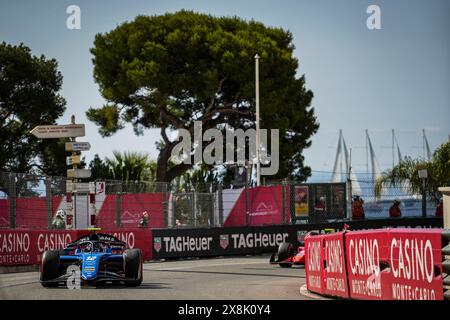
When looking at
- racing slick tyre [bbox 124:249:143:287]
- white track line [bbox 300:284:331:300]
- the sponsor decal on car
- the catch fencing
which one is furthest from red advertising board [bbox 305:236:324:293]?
the sponsor decal on car

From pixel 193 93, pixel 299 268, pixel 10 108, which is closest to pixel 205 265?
pixel 299 268

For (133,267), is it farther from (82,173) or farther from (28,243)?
(82,173)

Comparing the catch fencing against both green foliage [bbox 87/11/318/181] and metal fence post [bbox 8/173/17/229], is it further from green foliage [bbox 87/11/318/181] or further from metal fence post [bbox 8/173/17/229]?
green foliage [bbox 87/11/318/181]

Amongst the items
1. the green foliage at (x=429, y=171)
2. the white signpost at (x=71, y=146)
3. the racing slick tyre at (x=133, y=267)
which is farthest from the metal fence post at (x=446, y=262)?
the green foliage at (x=429, y=171)

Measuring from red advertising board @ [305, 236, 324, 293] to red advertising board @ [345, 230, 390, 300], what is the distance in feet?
5.55

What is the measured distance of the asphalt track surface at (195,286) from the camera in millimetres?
13836

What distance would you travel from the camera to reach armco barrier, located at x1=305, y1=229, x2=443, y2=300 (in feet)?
32.2

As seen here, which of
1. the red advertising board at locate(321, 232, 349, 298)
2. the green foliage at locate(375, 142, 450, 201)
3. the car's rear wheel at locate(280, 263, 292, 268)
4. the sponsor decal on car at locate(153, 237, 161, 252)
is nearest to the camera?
the red advertising board at locate(321, 232, 349, 298)

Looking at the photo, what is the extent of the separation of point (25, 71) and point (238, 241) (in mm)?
19956

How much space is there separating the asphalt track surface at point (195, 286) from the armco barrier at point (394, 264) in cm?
176

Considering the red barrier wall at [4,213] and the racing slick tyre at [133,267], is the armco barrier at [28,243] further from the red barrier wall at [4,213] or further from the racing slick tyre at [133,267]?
the racing slick tyre at [133,267]

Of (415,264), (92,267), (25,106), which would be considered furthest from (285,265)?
(25,106)

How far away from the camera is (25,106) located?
45.1 meters

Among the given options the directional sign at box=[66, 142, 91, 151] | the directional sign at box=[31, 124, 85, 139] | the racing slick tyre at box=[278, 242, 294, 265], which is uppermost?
the directional sign at box=[31, 124, 85, 139]
